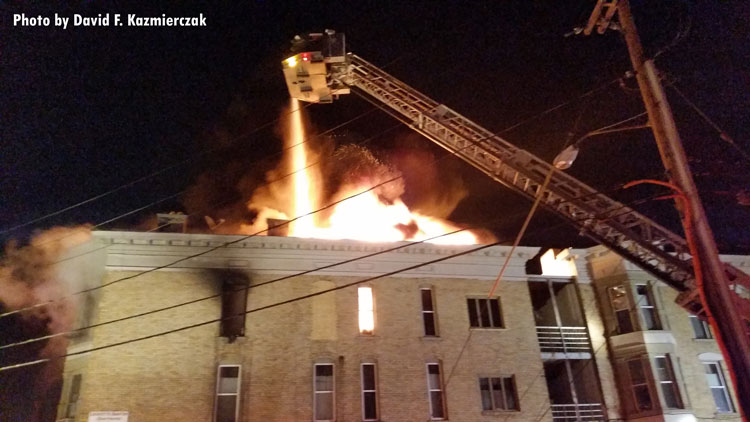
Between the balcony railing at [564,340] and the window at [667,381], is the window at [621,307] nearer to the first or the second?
the balcony railing at [564,340]

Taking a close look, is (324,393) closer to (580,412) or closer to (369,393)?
(369,393)

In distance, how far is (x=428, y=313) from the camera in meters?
18.5

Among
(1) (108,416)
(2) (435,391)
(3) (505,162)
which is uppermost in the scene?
(3) (505,162)

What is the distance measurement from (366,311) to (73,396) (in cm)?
942

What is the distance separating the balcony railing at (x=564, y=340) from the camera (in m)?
19.1

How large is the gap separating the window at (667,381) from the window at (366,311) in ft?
32.2

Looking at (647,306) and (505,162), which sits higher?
(505,162)

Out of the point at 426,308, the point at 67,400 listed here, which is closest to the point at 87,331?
the point at 67,400

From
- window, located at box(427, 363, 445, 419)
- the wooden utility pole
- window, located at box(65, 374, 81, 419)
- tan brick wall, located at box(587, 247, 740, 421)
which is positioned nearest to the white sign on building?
window, located at box(65, 374, 81, 419)

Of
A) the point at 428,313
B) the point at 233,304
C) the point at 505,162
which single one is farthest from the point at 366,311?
the point at 505,162

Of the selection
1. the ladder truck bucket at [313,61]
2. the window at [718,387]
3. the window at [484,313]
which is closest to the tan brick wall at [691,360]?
the window at [718,387]

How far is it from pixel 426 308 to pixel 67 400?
11.8m

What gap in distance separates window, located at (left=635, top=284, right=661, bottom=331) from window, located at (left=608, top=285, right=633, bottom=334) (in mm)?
429

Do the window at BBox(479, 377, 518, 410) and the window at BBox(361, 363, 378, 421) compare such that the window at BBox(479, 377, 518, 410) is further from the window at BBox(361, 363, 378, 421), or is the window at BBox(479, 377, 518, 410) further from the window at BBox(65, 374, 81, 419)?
the window at BBox(65, 374, 81, 419)
